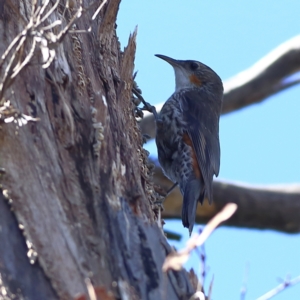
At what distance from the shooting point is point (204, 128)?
546 centimetres

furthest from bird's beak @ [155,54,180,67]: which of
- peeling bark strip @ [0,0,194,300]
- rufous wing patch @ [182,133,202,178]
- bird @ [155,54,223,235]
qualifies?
peeling bark strip @ [0,0,194,300]

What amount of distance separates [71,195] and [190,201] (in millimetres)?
2116

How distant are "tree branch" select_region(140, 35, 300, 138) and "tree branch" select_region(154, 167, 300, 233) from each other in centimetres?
108

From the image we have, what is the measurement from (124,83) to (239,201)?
4.58 meters

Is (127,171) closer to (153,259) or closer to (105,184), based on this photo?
(105,184)

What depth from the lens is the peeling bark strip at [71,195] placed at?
2.46 meters

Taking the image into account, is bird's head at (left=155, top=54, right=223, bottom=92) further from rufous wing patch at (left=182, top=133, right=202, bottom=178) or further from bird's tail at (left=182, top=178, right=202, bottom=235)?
bird's tail at (left=182, top=178, right=202, bottom=235)

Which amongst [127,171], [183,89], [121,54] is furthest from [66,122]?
[183,89]

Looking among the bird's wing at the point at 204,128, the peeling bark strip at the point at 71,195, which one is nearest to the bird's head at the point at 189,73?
the bird's wing at the point at 204,128

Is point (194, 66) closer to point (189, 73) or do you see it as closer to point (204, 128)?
point (189, 73)

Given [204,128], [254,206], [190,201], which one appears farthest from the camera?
[254,206]

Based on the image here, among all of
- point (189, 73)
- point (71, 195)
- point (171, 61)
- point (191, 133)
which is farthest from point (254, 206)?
point (71, 195)

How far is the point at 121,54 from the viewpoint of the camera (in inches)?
163

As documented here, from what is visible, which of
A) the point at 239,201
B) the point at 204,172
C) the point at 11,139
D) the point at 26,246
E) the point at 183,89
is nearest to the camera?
the point at 26,246
